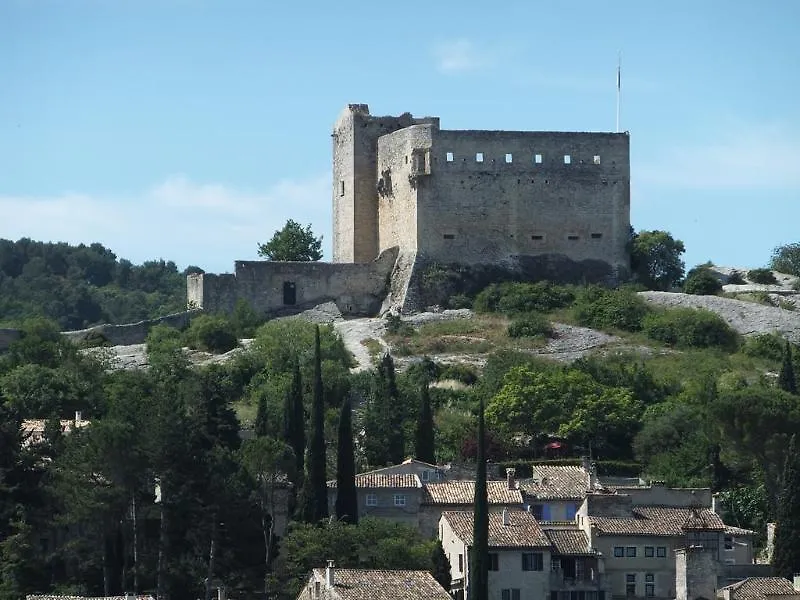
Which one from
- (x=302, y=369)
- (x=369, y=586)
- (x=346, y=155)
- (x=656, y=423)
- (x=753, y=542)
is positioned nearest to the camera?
(x=369, y=586)

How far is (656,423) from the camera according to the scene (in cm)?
6781

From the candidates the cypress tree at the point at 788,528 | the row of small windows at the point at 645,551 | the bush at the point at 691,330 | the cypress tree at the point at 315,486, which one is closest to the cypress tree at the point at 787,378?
the bush at the point at 691,330

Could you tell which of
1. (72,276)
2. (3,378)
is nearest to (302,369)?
(3,378)

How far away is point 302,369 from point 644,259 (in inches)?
665

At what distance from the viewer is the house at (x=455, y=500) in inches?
2270

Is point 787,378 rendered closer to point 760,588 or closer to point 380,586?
point 760,588

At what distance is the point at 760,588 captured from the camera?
170ft

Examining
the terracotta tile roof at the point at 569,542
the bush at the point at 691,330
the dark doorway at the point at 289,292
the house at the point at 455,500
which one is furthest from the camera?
the dark doorway at the point at 289,292

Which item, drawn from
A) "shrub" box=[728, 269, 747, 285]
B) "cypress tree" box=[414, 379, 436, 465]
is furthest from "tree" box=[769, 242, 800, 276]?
"cypress tree" box=[414, 379, 436, 465]

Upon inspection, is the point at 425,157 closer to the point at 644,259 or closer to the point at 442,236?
the point at 442,236

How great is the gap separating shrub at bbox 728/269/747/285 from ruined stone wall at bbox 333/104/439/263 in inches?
504

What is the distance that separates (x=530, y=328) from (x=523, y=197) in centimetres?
655

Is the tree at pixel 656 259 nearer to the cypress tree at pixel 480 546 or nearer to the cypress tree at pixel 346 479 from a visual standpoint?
the cypress tree at pixel 346 479

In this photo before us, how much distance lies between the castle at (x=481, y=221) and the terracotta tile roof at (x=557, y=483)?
20715 millimetres
